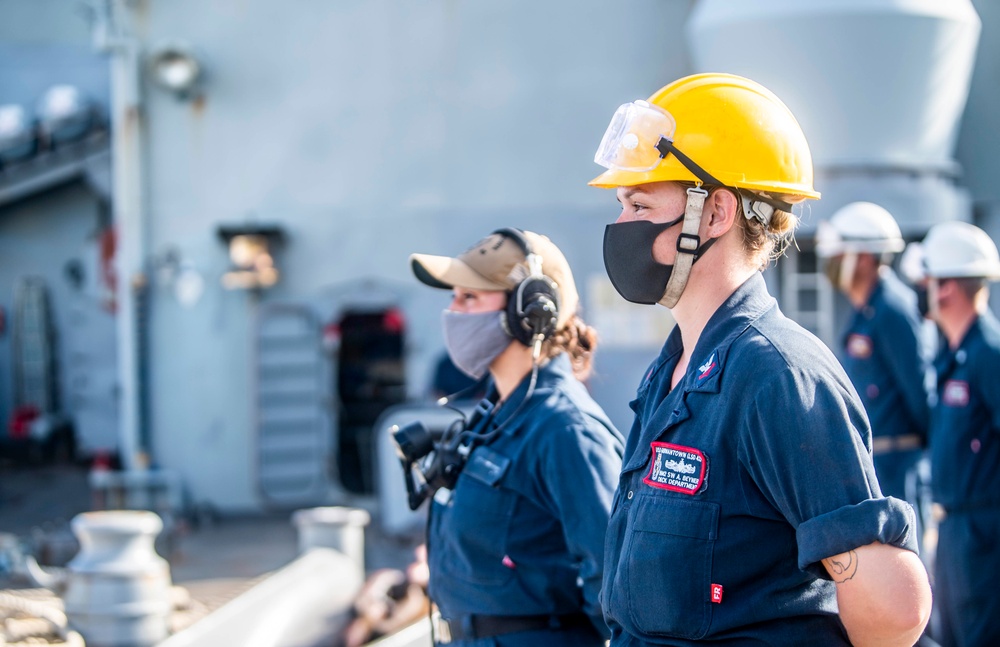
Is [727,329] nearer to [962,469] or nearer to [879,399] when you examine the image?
[962,469]

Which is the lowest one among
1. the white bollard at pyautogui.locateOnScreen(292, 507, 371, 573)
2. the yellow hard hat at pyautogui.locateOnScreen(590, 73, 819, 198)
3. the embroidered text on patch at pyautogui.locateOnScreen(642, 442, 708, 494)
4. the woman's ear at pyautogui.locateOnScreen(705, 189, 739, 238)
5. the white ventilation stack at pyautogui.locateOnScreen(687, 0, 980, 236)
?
the white bollard at pyautogui.locateOnScreen(292, 507, 371, 573)

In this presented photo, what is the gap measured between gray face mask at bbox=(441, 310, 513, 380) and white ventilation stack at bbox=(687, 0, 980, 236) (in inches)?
249

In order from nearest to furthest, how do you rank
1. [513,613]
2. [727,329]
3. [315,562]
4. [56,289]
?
[727,329]
[513,613]
[315,562]
[56,289]

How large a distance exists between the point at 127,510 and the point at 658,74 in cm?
667

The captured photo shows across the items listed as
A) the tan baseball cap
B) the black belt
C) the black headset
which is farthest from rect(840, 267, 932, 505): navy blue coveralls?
the black belt

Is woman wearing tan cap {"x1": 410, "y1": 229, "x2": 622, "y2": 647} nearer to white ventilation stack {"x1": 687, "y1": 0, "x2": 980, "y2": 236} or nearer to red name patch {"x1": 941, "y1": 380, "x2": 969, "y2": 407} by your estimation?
red name patch {"x1": 941, "y1": 380, "x2": 969, "y2": 407}

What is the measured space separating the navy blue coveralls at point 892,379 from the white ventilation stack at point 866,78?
3471mm

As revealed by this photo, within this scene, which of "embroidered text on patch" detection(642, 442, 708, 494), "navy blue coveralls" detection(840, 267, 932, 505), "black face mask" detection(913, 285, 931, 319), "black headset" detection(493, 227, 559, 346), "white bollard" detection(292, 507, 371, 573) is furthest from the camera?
"white bollard" detection(292, 507, 371, 573)

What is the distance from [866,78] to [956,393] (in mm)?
5140

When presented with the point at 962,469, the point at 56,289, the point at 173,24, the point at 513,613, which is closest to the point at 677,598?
the point at 513,613

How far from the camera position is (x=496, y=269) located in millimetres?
3131

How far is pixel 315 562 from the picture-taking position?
585cm

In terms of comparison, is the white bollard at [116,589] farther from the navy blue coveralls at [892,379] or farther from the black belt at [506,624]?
the navy blue coveralls at [892,379]

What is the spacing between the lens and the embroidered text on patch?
1845 mm
